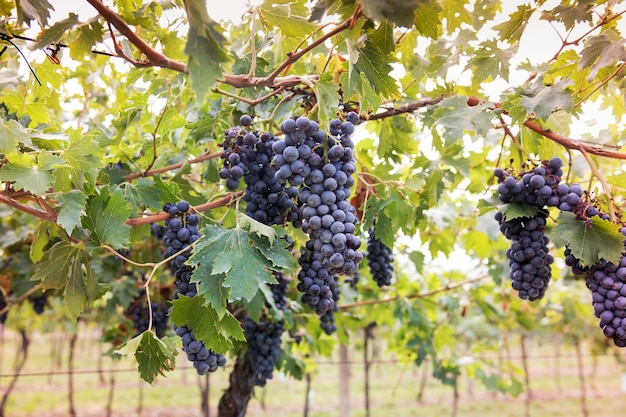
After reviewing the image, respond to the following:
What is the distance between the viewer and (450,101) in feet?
6.73

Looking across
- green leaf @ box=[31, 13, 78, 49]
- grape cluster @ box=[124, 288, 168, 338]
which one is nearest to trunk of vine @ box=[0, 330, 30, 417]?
grape cluster @ box=[124, 288, 168, 338]

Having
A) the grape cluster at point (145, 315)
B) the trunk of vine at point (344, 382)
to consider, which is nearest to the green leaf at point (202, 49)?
the grape cluster at point (145, 315)

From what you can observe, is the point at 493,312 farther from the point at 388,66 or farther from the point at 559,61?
the point at 388,66

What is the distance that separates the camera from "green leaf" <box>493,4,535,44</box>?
212 cm

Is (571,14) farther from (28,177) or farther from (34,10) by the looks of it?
(28,177)

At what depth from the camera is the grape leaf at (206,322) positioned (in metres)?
1.69

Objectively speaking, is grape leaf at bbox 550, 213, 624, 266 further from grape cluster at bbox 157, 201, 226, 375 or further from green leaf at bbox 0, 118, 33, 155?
green leaf at bbox 0, 118, 33, 155

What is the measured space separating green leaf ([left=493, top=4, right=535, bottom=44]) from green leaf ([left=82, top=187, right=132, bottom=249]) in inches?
72.0

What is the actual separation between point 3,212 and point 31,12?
9.05ft

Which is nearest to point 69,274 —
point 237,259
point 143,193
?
point 143,193

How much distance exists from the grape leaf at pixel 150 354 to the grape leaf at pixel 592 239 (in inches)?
58.6

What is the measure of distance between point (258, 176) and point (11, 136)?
3.00 feet

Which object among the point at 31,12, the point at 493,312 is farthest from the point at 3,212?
the point at 493,312

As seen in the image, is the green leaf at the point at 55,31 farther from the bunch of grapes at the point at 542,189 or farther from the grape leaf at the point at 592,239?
the grape leaf at the point at 592,239
